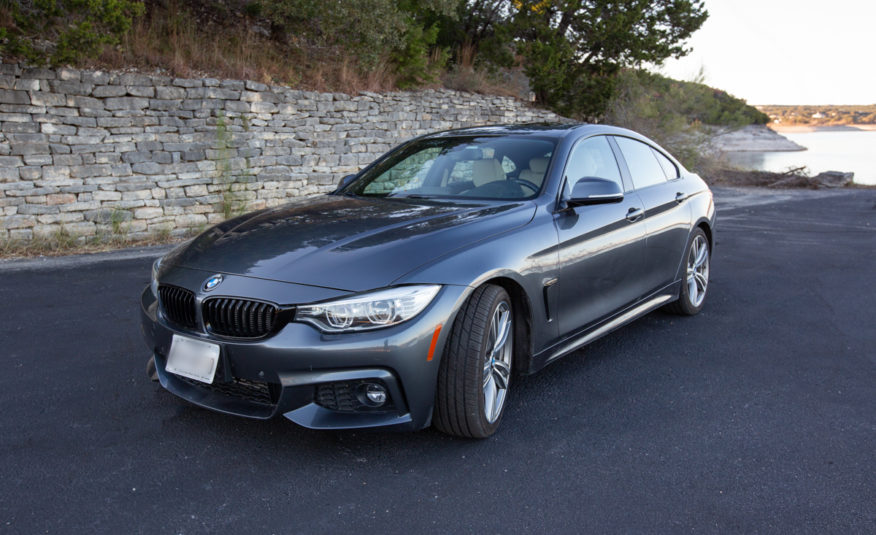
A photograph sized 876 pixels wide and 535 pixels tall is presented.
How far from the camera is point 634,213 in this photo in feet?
14.4

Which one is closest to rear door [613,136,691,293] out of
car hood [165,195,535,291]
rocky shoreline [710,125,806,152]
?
car hood [165,195,535,291]

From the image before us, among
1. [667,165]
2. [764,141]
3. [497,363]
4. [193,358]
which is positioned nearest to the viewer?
[193,358]

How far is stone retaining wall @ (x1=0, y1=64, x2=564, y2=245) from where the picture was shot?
8734 mm

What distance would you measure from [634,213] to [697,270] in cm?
149

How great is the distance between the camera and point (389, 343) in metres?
2.73

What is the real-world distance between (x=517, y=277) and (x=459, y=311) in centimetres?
43

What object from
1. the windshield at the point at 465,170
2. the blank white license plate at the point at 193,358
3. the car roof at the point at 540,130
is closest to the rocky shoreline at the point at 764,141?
the car roof at the point at 540,130

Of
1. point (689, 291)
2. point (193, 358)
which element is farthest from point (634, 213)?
point (193, 358)

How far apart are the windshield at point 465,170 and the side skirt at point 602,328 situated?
852 mm

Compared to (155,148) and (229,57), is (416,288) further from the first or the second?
(229,57)

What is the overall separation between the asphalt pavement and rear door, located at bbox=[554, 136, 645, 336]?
471mm

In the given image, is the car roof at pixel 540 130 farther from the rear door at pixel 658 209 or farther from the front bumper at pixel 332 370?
the front bumper at pixel 332 370

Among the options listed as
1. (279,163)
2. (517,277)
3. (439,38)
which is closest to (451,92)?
(439,38)

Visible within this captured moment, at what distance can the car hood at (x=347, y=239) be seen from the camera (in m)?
2.91
